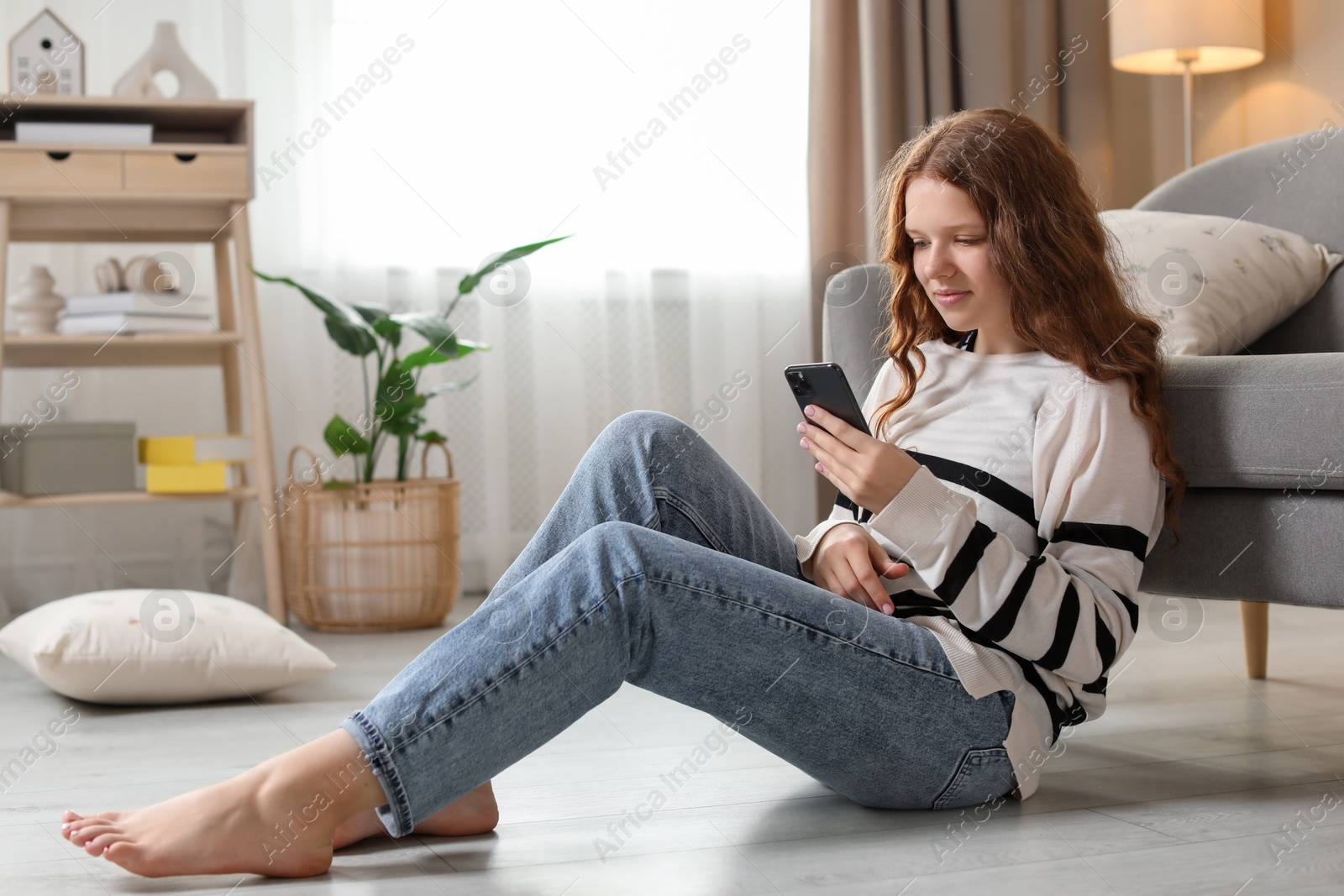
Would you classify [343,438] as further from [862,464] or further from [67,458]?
[862,464]

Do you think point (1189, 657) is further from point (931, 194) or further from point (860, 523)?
point (931, 194)

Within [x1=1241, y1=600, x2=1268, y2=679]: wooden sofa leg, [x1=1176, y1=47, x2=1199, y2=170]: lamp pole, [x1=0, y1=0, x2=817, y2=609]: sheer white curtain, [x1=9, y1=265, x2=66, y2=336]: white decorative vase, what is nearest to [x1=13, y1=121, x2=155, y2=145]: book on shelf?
[x1=9, y1=265, x2=66, y2=336]: white decorative vase

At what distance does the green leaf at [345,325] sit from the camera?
6.60ft

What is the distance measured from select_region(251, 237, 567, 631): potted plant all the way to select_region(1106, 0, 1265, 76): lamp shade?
124 cm

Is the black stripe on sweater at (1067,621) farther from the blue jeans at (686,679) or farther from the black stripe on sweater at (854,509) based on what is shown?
Result: the black stripe on sweater at (854,509)

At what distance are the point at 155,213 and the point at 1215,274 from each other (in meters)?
1.70

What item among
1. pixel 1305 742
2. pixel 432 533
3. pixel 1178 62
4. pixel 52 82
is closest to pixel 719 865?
pixel 1305 742

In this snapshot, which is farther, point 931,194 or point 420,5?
point 420,5

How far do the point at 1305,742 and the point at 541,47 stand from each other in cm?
188

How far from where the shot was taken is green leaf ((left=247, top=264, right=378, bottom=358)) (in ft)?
6.60

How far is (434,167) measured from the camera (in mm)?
2438

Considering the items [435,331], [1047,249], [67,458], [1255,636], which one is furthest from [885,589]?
[67,458]

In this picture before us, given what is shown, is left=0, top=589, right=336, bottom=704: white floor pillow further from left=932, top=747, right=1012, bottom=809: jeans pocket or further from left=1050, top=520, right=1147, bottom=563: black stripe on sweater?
left=1050, top=520, right=1147, bottom=563: black stripe on sweater

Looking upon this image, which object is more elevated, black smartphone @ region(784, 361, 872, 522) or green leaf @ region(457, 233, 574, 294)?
green leaf @ region(457, 233, 574, 294)
